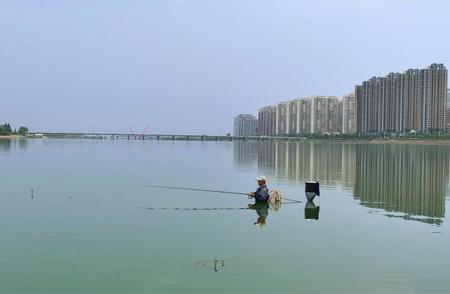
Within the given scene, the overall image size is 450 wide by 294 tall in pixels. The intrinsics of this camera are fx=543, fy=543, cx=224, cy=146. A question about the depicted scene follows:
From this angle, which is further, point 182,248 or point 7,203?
point 7,203

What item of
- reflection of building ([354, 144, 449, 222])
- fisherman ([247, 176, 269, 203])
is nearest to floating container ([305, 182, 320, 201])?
reflection of building ([354, 144, 449, 222])

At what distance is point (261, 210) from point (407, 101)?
159 m

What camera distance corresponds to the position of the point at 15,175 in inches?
1249

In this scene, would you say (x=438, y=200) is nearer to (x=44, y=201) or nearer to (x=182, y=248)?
(x=182, y=248)

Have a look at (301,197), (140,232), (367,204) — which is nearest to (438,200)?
(367,204)

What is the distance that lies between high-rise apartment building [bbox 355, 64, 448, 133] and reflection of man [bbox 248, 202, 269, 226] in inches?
6001

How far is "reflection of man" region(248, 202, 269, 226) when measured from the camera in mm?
16828

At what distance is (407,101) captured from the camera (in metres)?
167

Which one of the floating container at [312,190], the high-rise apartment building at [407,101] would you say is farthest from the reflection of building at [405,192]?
the high-rise apartment building at [407,101]

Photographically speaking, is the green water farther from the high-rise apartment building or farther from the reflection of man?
the high-rise apartment building

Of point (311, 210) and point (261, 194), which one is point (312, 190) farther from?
point (261, 194)

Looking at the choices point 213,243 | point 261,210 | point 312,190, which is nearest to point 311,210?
point 261,210

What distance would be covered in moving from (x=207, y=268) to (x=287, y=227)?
5.54 metres

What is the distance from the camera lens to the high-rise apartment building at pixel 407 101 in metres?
160
